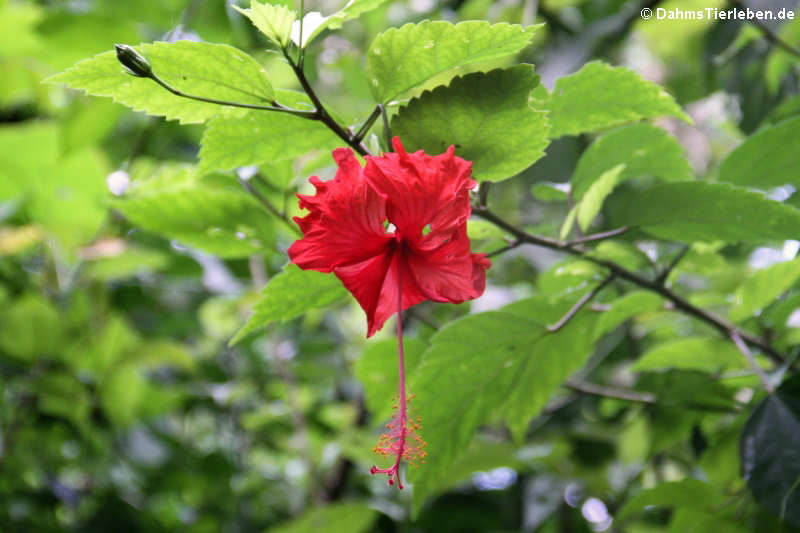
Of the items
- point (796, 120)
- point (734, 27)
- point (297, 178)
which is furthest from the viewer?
point (734, 27)

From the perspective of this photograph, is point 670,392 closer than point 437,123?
No

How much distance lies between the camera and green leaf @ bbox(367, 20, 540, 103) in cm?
55

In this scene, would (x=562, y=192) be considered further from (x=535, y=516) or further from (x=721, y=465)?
(x=535, y=516)

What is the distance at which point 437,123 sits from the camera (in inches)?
22.9

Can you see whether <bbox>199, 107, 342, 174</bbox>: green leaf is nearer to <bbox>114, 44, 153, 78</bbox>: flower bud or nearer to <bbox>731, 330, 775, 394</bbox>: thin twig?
<bbox>114, 44, 153, 78</bbox>: flower bud

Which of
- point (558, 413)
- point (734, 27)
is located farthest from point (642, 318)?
point (734, 27)

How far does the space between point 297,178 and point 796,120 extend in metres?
0.57

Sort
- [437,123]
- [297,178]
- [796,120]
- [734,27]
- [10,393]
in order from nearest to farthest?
[437,123] < [796,120] < [297,178] < [734,27] < [10,393]

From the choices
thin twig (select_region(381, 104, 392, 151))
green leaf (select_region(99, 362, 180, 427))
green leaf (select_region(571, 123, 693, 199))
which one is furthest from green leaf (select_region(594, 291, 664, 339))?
green leaf (select_region(99, 362, 180, 427))

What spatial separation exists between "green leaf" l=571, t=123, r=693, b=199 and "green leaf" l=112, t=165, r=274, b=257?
1.29ft

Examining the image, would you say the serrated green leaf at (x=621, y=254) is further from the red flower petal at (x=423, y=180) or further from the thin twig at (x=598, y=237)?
the red flower petal at (x=423, y=180)

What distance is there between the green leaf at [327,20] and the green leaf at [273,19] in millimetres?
16

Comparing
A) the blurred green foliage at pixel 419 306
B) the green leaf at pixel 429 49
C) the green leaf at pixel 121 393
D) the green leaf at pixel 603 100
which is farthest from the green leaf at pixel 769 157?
the green leaf at pixel 121 393

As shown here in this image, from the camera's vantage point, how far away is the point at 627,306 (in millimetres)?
790
